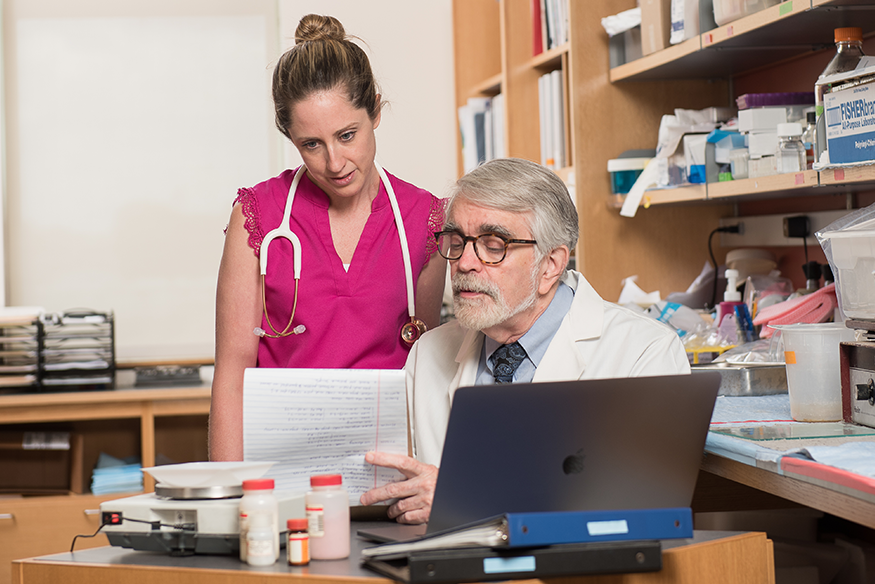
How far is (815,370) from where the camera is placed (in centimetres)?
155

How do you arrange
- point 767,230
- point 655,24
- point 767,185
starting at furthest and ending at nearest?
point 767,230 → point 655,24 → point 767,185

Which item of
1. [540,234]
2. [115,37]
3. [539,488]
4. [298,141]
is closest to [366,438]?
[539,488]

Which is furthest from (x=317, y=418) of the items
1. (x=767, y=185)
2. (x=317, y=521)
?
(x=767, y=185)

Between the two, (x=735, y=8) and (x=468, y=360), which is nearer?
(x=468, y=360)

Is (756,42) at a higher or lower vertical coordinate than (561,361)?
higher

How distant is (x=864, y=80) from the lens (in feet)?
5.19

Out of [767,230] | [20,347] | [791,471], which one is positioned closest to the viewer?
[791,471]

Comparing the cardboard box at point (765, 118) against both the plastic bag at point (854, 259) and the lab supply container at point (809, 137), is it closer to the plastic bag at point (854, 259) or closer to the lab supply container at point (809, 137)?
the lab supply container at point (809, 137)

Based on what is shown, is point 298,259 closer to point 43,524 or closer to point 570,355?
point 570,355

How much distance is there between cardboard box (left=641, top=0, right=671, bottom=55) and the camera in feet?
7.72

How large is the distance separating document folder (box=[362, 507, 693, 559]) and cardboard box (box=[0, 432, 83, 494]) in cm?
226

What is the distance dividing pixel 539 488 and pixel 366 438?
0.29 metres

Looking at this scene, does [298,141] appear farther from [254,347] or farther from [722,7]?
[722,7]

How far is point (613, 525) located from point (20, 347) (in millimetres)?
2486
